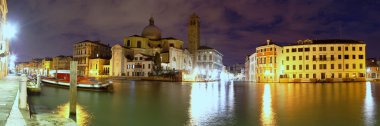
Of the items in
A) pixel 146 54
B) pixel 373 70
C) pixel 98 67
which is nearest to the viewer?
pixel 373 70

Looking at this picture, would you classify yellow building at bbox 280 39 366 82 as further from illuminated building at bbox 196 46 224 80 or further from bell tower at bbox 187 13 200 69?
bell tower at bbox 187 13 200 69

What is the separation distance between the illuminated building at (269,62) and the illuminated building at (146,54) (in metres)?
22.5

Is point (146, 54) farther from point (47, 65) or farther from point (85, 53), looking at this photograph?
point (47, 65)

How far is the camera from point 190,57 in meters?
91.7

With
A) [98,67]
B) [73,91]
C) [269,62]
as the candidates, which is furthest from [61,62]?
[73,91]

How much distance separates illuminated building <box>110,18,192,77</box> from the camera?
7688 centimetres

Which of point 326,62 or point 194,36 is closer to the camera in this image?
point 326,62

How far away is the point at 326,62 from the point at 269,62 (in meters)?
10.3

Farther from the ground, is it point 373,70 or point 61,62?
point 61,62

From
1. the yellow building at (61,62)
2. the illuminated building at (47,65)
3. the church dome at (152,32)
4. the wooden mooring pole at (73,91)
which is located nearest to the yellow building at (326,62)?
the church dome at (152,32)

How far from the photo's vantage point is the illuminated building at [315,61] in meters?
57.4

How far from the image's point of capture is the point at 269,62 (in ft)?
195

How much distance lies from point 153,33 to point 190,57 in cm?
1311

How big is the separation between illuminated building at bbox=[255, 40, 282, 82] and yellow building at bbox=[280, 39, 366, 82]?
5.52 feet
